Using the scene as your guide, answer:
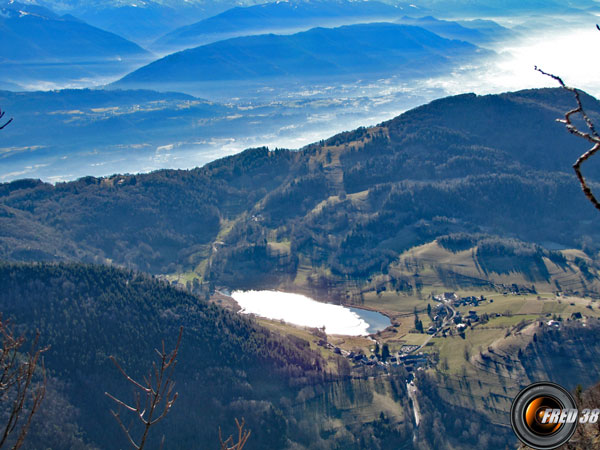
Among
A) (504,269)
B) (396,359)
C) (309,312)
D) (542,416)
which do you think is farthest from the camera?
(504,269)

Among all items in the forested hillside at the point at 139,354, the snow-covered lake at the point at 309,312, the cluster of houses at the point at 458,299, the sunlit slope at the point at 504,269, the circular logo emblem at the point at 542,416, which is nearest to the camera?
the circular logo emblem at the point at 542,416

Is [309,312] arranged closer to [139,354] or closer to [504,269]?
[504,269]

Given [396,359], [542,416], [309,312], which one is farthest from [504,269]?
[542,416]

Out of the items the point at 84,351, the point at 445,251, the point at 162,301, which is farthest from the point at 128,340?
the point at 445,251

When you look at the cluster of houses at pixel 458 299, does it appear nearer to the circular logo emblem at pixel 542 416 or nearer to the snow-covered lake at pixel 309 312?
the snow-covered lake at pixel 309 312

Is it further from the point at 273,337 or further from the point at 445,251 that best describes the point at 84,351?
the point at 445,251

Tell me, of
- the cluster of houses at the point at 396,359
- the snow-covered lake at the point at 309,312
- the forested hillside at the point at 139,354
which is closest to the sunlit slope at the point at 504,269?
the snow-covered lake at the point at 309,312
